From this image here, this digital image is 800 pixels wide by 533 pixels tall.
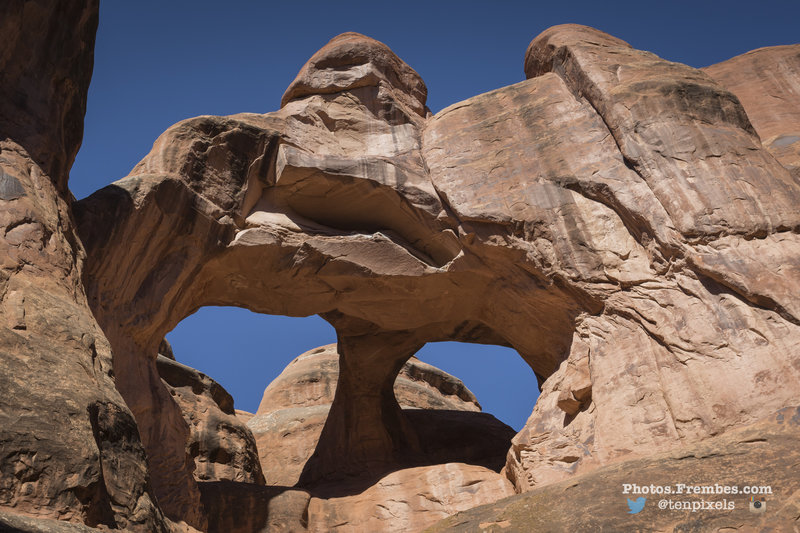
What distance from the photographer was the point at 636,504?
25.8 feet

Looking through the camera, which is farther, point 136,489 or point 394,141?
point 394,141

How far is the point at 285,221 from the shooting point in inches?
570

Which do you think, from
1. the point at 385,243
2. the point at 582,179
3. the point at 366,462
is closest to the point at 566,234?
the point at 582,179

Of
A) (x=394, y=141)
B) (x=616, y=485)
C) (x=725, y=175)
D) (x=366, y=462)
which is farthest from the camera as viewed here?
(x=366, y=462)

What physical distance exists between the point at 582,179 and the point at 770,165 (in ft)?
9.74

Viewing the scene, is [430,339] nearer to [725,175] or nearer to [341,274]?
[341,274]

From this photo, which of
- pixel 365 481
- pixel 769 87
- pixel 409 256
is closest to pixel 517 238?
pixel 409 256

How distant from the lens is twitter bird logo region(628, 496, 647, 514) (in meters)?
7.74

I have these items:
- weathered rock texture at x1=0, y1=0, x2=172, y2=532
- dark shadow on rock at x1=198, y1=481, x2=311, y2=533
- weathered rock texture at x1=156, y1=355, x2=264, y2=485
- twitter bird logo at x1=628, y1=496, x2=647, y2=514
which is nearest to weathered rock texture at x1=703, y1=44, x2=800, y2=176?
twitter bird logo at x1=628, y1=496, x2=647, y2=514

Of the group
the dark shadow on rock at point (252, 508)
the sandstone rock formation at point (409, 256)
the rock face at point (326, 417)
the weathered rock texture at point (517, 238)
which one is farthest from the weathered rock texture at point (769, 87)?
the dark shadow on rock at point (252, 508)

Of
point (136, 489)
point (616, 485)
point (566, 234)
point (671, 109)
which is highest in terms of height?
point (671, 109)

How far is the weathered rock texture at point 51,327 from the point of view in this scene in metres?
5.50

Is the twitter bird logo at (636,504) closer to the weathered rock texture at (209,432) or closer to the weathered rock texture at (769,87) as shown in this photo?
the weathered rock texture at (769,87)

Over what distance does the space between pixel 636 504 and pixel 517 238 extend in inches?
243
